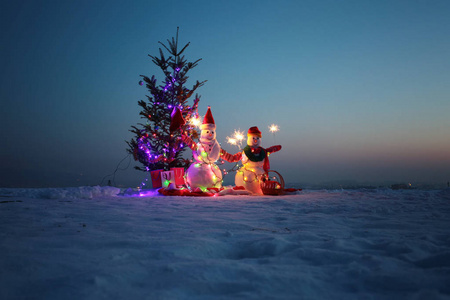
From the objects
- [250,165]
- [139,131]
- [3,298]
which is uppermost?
[139,131]

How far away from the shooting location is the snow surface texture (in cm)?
126

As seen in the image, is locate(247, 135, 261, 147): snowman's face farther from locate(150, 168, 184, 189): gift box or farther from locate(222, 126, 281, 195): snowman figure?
locate(150, 168, 184, 189): gift box

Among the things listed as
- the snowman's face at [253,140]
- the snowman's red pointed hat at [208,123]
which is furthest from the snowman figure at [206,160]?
the snowman's face at [253,140]

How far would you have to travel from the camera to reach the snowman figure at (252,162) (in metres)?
7.11

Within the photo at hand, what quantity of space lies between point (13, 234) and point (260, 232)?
6.73 ft

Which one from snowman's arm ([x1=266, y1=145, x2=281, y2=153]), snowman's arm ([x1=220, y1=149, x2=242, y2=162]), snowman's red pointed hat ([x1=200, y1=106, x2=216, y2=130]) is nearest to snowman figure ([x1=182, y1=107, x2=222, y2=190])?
snowman's red pointed hat ([x1=200, y1=106, x2=216, y2=130])

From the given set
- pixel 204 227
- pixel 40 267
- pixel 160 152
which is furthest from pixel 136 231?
pixel 160 152

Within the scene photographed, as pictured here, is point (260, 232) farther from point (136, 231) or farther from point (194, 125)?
point (194, 125)

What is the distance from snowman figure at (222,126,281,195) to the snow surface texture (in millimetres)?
4251

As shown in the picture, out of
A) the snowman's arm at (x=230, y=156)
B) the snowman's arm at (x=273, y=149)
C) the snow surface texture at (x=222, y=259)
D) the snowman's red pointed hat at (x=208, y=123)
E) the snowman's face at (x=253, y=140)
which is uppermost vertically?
the snowman's red pointed hat at (x=208, y=123)

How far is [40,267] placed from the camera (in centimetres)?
148

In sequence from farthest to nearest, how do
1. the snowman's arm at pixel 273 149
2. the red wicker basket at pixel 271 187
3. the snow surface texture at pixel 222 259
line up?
the snowman's arm at pixel 273 149
the red wicker basket at pixel 271 187
the snow surface texture at pixel 222 259

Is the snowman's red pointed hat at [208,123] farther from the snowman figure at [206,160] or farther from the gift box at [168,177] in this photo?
the gift box at [168,177]

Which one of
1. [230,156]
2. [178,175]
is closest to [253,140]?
[230,156]
